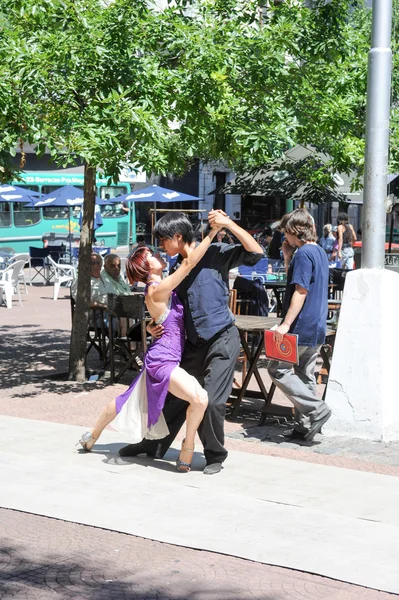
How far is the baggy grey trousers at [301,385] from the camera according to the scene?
23.9 feet

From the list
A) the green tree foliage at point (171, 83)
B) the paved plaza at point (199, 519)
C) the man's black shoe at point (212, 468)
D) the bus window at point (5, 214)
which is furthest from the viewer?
the bus window at point (5, 214)

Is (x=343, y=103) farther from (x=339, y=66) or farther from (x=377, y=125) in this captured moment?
(x=377, y=125)

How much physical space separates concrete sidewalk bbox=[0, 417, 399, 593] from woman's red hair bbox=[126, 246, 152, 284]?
139cm

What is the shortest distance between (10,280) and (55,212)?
535 inches

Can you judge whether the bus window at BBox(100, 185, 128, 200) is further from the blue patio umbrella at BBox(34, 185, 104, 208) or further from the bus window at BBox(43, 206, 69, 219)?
the blue patio umbrella at BBox(34, 185, 104, 208)

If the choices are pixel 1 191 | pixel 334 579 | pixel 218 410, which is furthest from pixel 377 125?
pixel 1 191

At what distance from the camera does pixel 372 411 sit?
299 inches

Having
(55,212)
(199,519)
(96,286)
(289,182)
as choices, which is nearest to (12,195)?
(55,212)

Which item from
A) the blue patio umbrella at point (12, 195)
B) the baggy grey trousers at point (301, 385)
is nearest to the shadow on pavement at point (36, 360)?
the baggy grey trousers at point (301, 385)

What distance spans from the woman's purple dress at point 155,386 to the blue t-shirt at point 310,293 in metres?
1.21

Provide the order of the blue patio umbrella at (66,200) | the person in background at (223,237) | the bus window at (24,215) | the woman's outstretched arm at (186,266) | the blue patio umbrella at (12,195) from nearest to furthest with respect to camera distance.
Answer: the woman's outstretched arm at (186,266)
the person in background at (223,237)
the blue patio umbrella at (12,195)
the blue patio umbrella at (66,200)
the bus window at (24,215)

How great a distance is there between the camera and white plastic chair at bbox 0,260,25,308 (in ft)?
60.3

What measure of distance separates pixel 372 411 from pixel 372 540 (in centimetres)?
249

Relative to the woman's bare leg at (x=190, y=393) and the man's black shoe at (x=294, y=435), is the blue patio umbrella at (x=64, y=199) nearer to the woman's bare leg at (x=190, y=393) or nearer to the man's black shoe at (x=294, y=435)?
the man's black shoe at (x=294, y=435)
